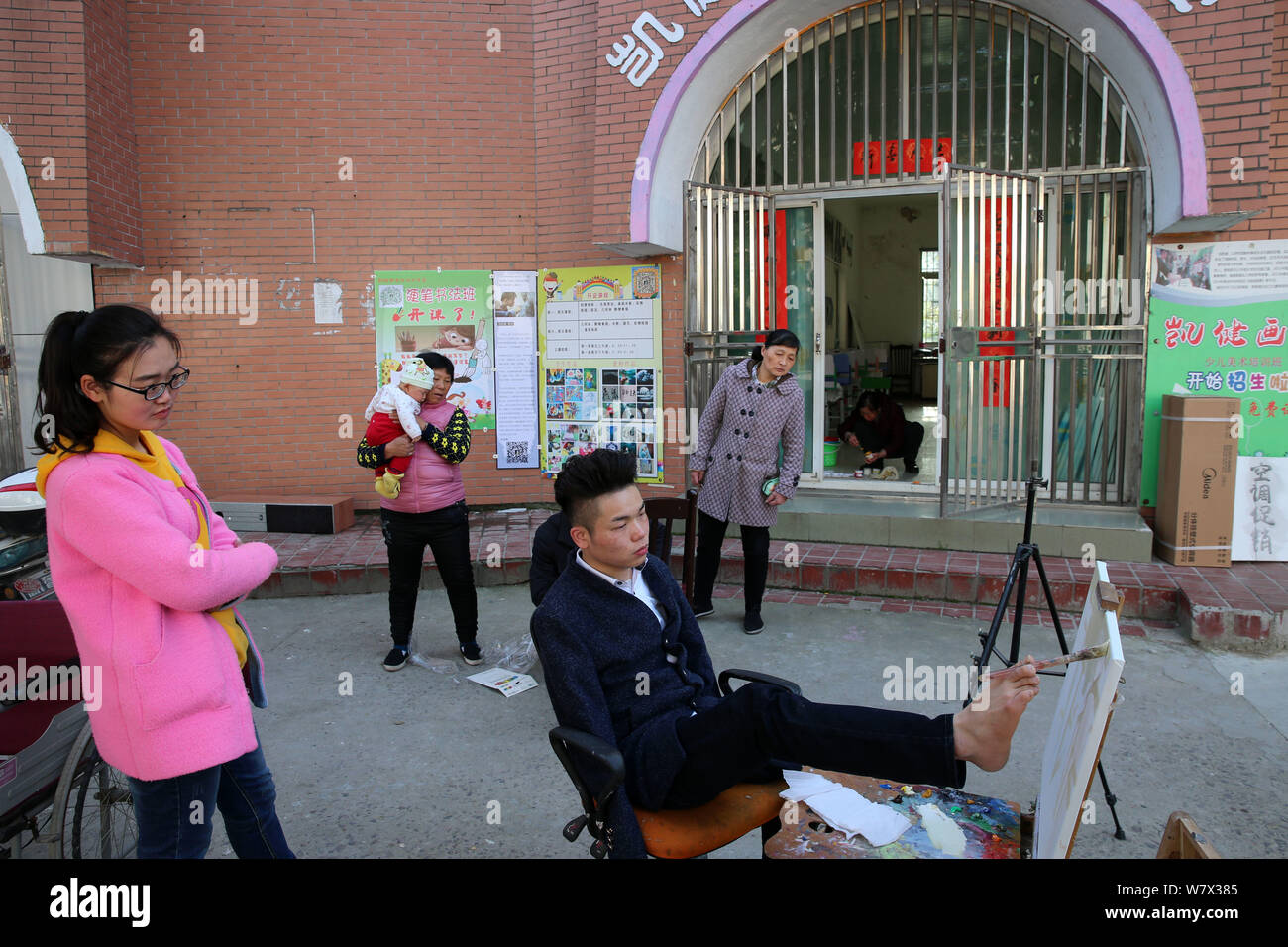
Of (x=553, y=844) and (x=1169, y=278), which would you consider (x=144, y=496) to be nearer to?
(x=553, y=844)

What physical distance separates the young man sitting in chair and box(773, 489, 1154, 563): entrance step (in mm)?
4121

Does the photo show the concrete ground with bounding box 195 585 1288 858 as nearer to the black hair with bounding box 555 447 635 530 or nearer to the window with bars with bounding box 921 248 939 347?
the black hair with bounding box 555 447 635 530

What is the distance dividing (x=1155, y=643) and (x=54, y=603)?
5.34 metres

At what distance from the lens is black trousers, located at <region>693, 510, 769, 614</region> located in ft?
18.1

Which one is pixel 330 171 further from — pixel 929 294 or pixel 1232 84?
pixel 929 294

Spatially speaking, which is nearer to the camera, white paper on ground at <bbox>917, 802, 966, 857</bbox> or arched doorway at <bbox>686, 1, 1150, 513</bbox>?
white paper on ground at <bbox>917, 802, 966, 857</bbox>

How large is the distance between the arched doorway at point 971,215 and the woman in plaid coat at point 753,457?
143 centimetres

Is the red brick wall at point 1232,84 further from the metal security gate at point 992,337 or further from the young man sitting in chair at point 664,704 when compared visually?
the young man sitting in chair at point 664,704

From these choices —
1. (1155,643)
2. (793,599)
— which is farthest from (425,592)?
(1155,643)

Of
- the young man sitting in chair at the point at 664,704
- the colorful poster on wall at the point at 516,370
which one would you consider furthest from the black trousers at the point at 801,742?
the colorful poster on wall at the point at 516,370

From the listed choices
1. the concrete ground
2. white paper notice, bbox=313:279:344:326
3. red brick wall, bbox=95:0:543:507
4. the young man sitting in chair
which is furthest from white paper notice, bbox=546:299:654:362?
the young man sitting in chair

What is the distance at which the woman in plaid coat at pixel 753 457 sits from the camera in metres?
5.42

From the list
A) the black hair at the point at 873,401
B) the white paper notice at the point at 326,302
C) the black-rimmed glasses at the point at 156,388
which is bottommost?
the black hair at the point at 873,401

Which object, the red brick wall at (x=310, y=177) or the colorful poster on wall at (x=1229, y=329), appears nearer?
the colorful poster on wall at (x=1229, y=329)
